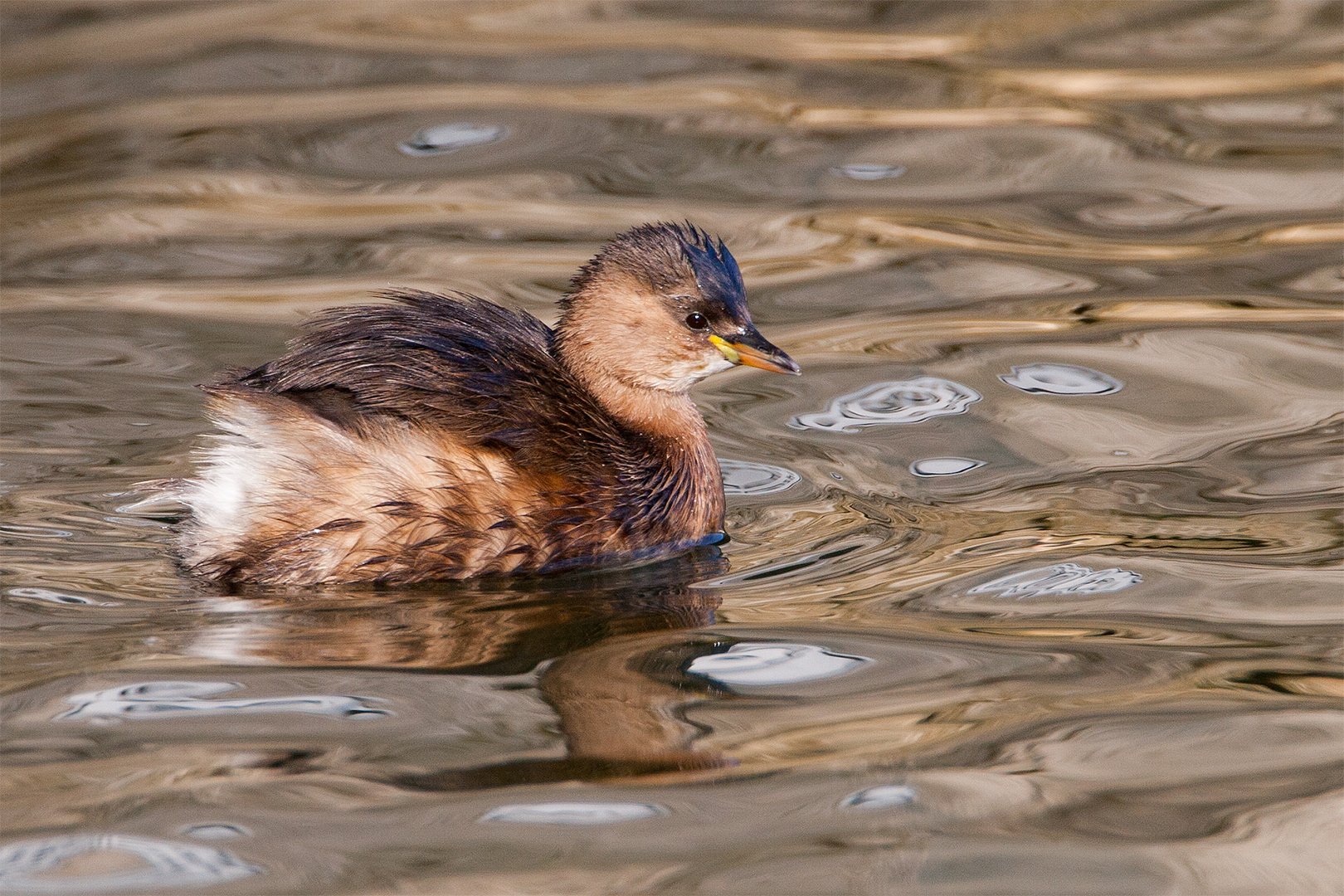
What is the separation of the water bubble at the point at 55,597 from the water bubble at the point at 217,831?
1.21 m

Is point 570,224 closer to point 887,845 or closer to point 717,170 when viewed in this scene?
point 717,170

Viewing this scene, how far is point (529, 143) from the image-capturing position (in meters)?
9.21

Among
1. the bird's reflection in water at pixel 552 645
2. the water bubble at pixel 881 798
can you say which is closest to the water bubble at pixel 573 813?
the bird's reflection in water at pixel 552 645

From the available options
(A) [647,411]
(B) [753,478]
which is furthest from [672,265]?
(B) [753,478]

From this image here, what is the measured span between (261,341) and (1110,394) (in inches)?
128

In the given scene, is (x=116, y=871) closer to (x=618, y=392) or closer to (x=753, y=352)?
(x=618, y=392)

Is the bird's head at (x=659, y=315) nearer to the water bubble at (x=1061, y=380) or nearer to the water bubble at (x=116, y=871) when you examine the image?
the water bubble at (x=1061, y=380)

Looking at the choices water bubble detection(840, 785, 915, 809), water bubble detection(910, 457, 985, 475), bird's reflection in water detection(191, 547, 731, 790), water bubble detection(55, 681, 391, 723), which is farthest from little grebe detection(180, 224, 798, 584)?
water bubble detection(840, 785, 915, 809)

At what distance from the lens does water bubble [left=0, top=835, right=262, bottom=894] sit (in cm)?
338

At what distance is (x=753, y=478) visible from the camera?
5871mm

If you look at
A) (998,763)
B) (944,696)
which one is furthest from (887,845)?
(944,696)

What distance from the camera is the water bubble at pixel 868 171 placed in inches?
349

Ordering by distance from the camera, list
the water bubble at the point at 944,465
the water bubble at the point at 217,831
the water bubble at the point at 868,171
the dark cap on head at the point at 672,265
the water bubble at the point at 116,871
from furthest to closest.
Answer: the water bubble at the point at 868,171, the water bubble at the point at 944,465, the dark cap on head at the point at 672,265, the water bubble at the point at 217,831, the water bubble at the point at 116,871

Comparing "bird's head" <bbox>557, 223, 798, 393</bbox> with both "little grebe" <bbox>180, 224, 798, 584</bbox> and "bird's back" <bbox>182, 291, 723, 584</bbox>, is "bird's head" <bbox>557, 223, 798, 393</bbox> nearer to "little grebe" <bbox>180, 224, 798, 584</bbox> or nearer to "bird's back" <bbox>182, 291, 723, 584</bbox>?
"little grebe" <bbox>180, 224, 798, 584</bbox>
